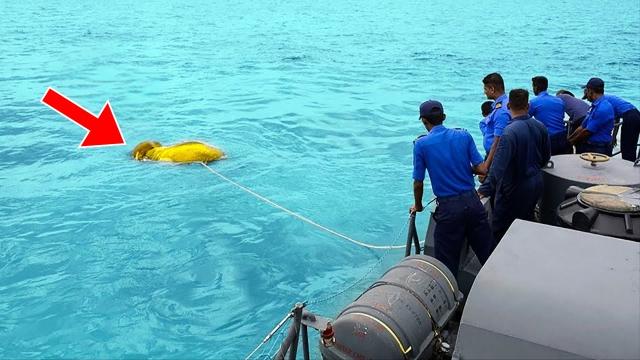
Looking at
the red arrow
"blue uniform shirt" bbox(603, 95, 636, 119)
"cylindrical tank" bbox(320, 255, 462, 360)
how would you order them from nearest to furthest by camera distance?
"cylindrical tank" bbox(320, 255, 462, 360), "blue uniform shirt" bbox(603, 95, 636, 119), the red arrow

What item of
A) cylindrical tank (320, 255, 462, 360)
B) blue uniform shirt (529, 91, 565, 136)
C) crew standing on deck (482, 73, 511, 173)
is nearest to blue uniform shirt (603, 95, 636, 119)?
blue uniform shirt (529, 91, 565, 136)

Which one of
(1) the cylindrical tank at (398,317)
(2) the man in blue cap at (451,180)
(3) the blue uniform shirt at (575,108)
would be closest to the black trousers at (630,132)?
(3) the blue uniform shirt at (575,108)

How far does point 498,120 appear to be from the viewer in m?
6.77

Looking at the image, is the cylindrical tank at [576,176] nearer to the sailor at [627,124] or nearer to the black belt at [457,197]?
the black belt at [457,197]

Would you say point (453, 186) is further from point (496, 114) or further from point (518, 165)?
point (496, 114)

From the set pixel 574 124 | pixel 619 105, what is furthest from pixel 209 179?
pixel 619 105

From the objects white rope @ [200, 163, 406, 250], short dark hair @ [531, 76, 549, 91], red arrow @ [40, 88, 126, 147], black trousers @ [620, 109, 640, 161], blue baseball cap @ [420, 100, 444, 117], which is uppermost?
blue baseball cap @ [420, 100, 444, 117]

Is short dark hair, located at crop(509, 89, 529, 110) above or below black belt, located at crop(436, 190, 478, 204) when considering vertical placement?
above

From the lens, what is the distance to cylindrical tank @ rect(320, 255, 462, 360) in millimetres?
3832

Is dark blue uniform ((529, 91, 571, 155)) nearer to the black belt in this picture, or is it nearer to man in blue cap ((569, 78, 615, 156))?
man in blue cap ((569, 78, 615, 156))

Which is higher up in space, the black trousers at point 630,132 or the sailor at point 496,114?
the sailor at point 496,114

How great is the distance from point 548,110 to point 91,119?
16488 mm

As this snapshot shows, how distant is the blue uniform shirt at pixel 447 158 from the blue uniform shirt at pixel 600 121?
376 centimetres

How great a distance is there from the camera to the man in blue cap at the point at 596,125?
8180mm
